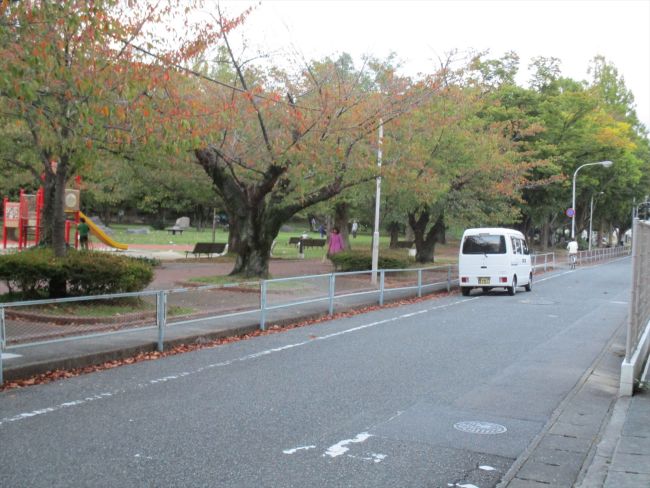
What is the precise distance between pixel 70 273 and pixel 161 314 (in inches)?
140

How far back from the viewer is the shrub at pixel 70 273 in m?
12.9

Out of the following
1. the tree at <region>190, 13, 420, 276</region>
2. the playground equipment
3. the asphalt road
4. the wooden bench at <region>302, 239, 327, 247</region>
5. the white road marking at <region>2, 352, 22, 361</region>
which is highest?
the tree at <region>190, 13, 420, 276</region>

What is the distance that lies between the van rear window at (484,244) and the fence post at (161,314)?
13.1 meters

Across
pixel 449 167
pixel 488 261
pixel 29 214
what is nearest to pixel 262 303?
pixel 488 261

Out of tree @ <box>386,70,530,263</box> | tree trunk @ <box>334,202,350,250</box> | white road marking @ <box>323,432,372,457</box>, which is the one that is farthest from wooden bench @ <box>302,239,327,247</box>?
white road marking @ <box>323,432,372,457</box>

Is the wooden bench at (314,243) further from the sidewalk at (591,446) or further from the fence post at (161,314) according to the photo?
the sidewalk at (591,446)

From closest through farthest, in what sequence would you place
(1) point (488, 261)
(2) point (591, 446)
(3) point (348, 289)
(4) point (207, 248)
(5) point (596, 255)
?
(2) point (591, 446) → (3) point (348, 289) → (1) point (488, 261) → (4) point (207, 248) → (5) point (596, 255)

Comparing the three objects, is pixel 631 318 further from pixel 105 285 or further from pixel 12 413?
pixel 105 285

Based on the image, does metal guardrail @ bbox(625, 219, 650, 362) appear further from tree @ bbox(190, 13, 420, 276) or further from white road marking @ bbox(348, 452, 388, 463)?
tree @ bbox(190, 13, 420, 276)

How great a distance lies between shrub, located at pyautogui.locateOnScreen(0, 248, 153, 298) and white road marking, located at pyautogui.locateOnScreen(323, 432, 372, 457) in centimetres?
854

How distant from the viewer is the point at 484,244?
2142 centimetres

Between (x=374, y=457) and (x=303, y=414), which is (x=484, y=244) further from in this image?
(x=374, y=457)

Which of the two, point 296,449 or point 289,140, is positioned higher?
point 289,140

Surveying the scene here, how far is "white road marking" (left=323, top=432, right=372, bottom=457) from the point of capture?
5.51 m
